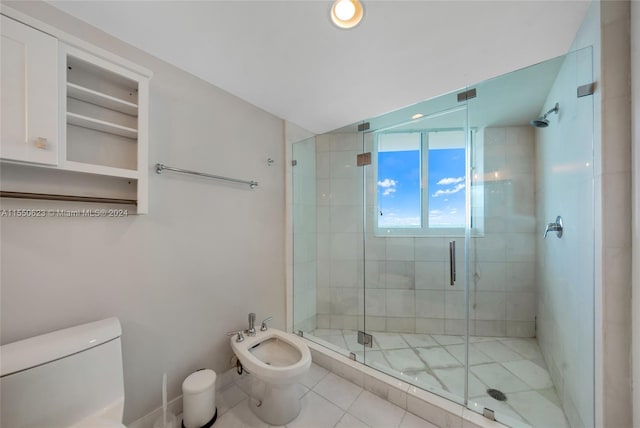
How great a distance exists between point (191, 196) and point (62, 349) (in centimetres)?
96

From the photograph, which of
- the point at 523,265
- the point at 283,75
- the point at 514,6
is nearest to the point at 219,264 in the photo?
the point at 283,75

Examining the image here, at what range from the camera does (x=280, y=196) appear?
2309 mm

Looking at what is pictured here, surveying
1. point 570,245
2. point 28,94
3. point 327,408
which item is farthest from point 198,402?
point 570,245

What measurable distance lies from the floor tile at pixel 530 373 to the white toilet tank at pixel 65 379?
2.55 metres

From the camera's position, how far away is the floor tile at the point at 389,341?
2328 mm

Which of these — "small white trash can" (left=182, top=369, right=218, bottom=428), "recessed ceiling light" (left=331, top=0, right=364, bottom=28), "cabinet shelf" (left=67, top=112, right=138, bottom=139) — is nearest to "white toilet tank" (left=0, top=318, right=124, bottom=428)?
"small white trash can" (left=182, top=369, right=218, bottom=428)

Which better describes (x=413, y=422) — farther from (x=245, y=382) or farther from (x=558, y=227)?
(x=558, y=227)

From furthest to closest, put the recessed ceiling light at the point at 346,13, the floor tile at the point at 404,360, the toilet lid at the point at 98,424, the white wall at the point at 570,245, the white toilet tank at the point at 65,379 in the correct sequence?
the floor tile at the point at 404,360, the white wall at the point at 570,245, the recessed ceiling light at the point at 346,13, the toilet lid at the point at 98,424, the white toilet tank at the point at 65,379

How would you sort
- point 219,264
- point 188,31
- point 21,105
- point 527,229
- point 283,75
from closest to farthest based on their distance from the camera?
1. point 21,105
2. point 188,31
3. point 283,75
4. point 219,264
5. point 527,229

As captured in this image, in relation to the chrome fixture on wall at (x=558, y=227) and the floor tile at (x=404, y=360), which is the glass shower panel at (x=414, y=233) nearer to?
the floor tile at (x=404, y=360)

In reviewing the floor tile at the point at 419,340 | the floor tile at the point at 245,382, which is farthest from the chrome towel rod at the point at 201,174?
the floor tile at the point at 419,340

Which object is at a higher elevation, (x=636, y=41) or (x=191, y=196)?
(x=636, y=41)

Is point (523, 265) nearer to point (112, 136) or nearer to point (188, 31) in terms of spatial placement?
point (188, 31)

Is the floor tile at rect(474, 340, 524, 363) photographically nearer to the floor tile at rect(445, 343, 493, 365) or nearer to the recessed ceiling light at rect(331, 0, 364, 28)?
the floor tile at rect(445, 343, 493, 365)
